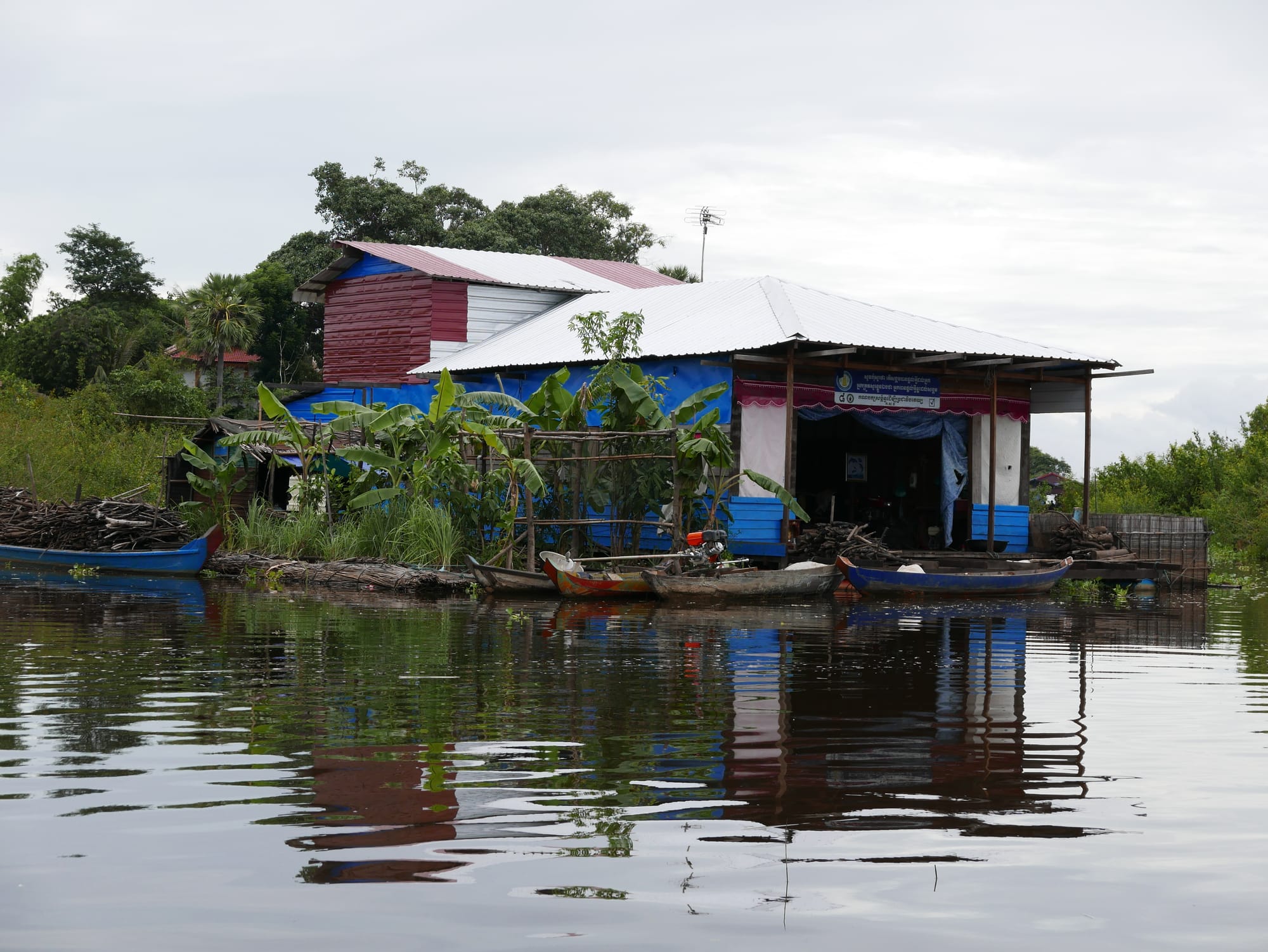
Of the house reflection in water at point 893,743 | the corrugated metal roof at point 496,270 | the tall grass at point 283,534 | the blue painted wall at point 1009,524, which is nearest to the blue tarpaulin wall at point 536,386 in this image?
the tall grass at point 283,534

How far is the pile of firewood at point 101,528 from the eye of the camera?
22828mm

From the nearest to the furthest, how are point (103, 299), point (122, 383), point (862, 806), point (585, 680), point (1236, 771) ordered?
point (862, 806) < point (1236, 771) < point (585, 680) < point (122, 383) < point (103, 299)

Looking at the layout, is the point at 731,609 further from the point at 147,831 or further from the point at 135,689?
the point at 147,831

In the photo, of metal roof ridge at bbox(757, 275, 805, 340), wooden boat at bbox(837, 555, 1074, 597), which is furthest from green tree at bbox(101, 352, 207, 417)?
wooden boat at bbox(837, 555, 1074, 597)

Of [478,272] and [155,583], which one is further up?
[478,272]

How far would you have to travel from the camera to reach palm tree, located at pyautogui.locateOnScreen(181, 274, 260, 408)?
151 ft

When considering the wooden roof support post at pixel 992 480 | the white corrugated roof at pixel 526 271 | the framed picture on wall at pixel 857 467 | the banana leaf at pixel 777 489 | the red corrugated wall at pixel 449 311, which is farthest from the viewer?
the white corrugated roof at pixel 526 271

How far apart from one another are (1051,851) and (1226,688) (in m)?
6.02

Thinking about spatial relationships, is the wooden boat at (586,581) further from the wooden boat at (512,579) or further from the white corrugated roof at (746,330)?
the white corrugated roof at (746,330)

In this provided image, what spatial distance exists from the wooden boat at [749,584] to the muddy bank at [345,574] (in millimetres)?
3132

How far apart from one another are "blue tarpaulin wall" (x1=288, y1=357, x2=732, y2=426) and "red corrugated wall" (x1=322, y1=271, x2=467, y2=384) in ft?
1.58

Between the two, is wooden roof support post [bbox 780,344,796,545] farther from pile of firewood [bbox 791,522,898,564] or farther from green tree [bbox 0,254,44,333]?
green tree [bbox 0,254,44,333]

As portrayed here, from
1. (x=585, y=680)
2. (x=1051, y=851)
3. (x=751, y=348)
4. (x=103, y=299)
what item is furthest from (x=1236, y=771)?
(x=103, y=299)

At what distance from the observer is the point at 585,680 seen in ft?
32.1
